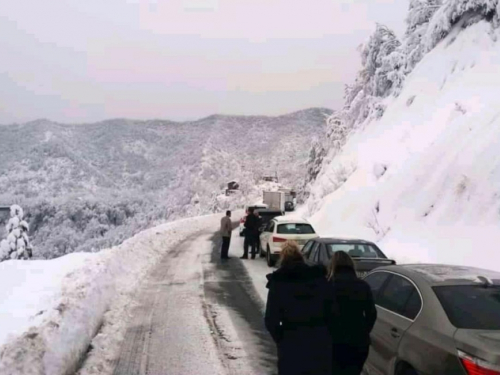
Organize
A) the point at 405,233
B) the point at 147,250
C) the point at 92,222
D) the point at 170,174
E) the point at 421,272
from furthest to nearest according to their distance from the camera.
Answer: the point at 170,174
the point at 92,222
the point at 147,250
the point at 405,233
the point at 421,272

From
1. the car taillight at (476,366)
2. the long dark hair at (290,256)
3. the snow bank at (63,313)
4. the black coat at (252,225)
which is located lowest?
the snow bank at (63,313)

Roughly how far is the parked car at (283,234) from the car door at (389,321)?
1093 cm

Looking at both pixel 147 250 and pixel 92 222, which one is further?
pixel 92 222

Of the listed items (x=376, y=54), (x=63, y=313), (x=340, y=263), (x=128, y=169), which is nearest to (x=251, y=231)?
(x=63, y=313)

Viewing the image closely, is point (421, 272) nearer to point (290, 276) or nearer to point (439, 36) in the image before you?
point (290, 276)

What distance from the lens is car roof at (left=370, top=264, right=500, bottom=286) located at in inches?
189

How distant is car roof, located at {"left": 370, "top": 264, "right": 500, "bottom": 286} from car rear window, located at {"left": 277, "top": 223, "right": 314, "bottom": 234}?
38.1 feet

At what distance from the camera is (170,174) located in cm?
15125

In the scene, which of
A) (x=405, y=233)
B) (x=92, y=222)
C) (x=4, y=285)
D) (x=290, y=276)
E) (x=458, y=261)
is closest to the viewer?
(x=290, y=276)

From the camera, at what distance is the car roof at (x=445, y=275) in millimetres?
4793

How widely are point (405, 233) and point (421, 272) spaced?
13732 mm

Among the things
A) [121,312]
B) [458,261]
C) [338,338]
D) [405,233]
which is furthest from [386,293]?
[405,233]

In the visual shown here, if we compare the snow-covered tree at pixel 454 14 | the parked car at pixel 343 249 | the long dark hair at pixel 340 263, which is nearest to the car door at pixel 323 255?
the parked car at pixel 343 249

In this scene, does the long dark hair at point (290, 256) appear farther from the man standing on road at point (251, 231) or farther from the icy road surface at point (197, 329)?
the man standing on road at point (251, 231)
